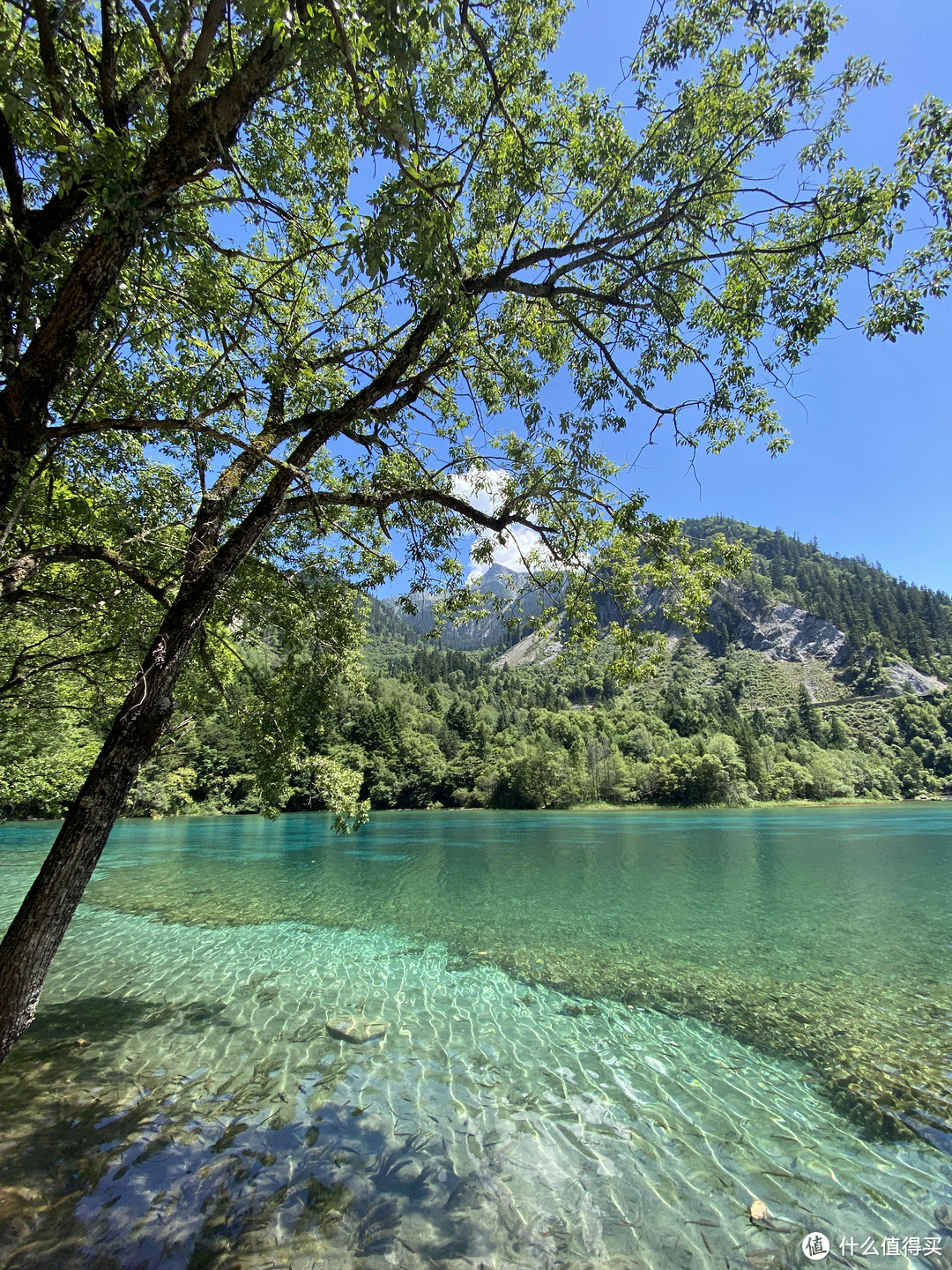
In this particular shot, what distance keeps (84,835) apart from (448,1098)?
193 inches

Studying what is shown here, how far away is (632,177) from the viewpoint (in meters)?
5.73

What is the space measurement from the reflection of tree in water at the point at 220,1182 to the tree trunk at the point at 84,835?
1.47m

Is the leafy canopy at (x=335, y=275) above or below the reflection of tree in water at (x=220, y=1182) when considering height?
above

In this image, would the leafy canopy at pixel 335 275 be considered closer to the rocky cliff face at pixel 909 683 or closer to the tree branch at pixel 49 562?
the tree branch at pixel 49 562

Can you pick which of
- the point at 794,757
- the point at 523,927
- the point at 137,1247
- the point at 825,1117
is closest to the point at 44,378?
the point at 137,1247

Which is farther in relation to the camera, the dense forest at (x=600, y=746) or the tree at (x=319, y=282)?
the dense forest at (x=600, y=746)

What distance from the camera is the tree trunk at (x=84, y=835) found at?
4199 millimetres

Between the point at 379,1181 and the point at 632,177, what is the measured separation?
9.96 m

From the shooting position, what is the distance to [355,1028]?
26.0ft

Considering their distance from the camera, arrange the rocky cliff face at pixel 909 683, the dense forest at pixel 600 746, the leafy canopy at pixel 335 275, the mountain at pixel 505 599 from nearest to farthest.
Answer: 1. the leafy canopy at pixel 335 275
2. the mountain at pixel 505 599
3. the dense forest at pixel 600 746
4. the rocky cliff face at pixel 909 683

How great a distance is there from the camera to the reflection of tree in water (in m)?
3.90

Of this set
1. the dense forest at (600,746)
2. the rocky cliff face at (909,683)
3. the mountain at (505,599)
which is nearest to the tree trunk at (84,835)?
the mountain at (505,599)

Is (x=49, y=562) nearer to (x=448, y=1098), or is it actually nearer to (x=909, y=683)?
(x=448, y=1098)

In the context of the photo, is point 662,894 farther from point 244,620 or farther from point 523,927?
point 244,620
